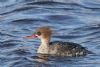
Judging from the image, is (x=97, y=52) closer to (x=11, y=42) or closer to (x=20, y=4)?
(x=11, y=42)

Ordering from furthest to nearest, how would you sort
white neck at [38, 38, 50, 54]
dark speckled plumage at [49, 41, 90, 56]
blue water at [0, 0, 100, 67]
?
white neck at [38, 38, 50, 54] < dark speckled plumage at [49, 41, 90, 56] < blue water at [0, 0, 100, 67]

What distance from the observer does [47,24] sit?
67.5ft

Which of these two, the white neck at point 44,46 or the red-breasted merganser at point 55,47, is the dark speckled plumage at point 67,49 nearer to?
the red-breasted merganser at point 55,47

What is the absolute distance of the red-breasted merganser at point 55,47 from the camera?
16.9 metres

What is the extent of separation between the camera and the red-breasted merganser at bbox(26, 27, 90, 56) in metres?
16.9

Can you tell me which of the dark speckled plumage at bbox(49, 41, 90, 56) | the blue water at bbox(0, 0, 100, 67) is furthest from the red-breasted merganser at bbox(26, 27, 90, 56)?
the blue water at bbox(0, 0, 100, 67)

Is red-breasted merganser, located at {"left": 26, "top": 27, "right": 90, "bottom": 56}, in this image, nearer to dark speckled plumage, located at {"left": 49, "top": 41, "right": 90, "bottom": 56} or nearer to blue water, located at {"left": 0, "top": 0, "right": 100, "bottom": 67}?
dark speckled plumage, located at {"left": 49, "top": 41, "right": 90, "bottom": 56}

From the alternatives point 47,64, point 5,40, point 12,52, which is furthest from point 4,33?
point 47,64

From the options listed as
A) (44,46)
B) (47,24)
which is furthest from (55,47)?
(47,24)

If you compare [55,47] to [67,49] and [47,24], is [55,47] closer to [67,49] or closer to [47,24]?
[67,49]

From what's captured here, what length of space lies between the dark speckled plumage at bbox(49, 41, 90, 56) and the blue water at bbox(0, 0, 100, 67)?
18 centimetres

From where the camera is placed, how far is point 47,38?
1759 centimetres

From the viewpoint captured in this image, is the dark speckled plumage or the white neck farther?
the white neck

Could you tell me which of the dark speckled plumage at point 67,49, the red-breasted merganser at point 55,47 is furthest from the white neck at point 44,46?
the dark speckled plumage at point 67,49
